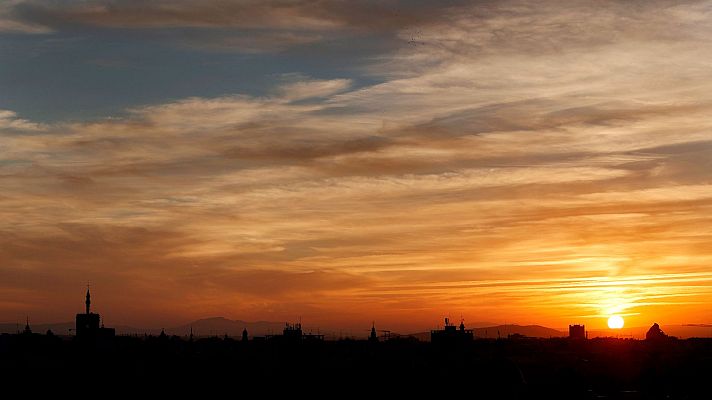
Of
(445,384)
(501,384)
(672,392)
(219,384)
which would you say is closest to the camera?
(501,384)

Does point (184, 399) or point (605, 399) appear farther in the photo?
point (184, 399)

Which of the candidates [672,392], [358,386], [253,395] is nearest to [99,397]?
[253,395]

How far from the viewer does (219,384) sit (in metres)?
193

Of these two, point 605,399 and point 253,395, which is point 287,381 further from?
point 605,399

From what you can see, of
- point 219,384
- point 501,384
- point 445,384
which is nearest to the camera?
point 501,384

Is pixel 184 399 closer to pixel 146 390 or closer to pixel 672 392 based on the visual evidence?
pixel 146 390

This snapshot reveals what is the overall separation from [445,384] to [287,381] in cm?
4081

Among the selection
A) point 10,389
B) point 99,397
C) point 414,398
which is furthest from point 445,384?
point 10,389

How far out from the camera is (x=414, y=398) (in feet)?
566

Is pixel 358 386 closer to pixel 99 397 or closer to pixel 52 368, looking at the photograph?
pixel 99 397

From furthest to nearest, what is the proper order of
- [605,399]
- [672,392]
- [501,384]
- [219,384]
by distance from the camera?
[219,384], [672,392], [605,399], [501,384]

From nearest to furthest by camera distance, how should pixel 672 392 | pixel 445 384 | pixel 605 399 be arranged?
pixel 605 399, pixel 445 384, pixel 672 392

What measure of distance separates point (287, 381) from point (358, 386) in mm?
15185

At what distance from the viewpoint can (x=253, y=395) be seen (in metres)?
182
